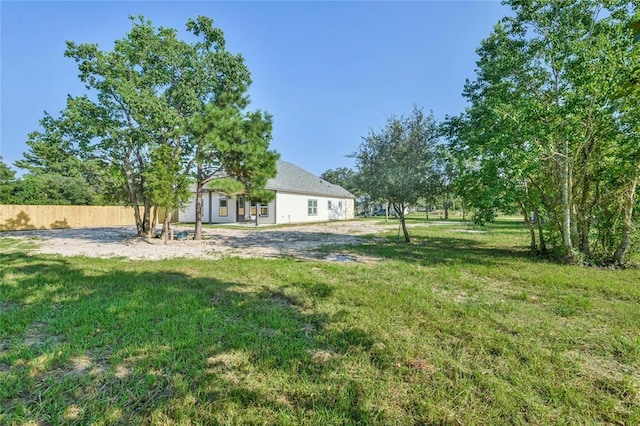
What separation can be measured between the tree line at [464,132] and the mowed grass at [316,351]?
9.21 feet

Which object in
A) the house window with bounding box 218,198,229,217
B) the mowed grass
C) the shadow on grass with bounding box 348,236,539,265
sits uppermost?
→ the house window with bounding box 218,198,229,217

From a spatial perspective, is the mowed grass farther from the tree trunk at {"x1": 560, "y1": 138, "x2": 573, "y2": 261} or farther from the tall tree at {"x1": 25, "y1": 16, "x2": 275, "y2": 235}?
the tall tree at {"x1": 25, "y1": 16, "x2": 275, "y2": 235}

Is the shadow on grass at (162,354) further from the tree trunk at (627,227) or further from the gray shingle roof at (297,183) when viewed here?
the gray shingle roof at (297,183)

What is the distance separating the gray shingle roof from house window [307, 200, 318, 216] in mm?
861

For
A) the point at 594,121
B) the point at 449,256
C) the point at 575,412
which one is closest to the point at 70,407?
the point at 575,412

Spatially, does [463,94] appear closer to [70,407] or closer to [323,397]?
[323,397]

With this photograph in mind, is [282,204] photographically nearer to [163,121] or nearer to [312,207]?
[312,207]

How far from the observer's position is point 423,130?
33.4ft

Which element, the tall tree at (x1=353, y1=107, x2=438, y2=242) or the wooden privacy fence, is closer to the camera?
the tall tree at (x1=353, y1=107, x2=438, y2=242)

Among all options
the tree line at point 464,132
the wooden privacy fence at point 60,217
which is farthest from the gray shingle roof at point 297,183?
the wooden privacy fence at point 60,217

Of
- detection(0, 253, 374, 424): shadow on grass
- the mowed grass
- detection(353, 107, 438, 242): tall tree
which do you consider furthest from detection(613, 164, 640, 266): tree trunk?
detection(0, 253, 374, 424): shadow on grass

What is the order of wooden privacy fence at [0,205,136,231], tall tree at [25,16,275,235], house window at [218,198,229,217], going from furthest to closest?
1. house window at [218,198,229,217]
2. wooden privacy fence at [0,205,136,231]
3. tall tree at [25,16,275,235]

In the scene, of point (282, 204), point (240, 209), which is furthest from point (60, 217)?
point (282, 204)

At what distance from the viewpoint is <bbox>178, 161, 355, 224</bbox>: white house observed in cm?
2148
